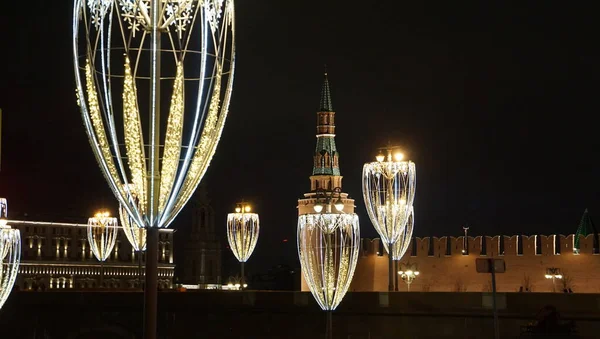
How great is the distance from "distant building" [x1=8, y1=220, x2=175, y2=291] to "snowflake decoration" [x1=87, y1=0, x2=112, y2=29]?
3122 inches

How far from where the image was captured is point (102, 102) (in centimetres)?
1686

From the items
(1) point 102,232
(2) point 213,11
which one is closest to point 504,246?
(1) point 102,232

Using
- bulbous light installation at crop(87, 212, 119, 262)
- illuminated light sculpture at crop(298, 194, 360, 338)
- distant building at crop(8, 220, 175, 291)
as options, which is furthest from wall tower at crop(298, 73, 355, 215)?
illuminated light sculpture at crop(298, 194, 360, 338)

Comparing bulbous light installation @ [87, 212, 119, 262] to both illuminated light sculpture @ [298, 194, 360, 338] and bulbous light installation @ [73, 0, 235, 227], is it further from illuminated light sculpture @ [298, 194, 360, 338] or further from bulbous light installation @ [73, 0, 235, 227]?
bulbous light installation @ [73, 0, 235, 227]

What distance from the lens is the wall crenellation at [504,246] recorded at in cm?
5197

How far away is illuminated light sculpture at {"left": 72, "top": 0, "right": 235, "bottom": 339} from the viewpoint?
16.4 m

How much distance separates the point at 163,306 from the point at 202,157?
23.2 meters

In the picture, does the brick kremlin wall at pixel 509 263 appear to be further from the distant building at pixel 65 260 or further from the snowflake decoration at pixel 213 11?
the distant building at pixel 65 260

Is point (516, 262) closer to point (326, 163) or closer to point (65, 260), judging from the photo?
point (326, 163)

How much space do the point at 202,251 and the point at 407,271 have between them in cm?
5838

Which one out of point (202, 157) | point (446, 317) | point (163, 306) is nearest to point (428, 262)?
point (163, 306)

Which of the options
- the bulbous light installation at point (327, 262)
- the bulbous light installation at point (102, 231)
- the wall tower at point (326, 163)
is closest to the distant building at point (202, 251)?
the wall tower at point (326, 163)

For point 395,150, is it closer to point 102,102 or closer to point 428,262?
point 102,102

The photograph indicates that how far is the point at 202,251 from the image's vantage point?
112812mm
